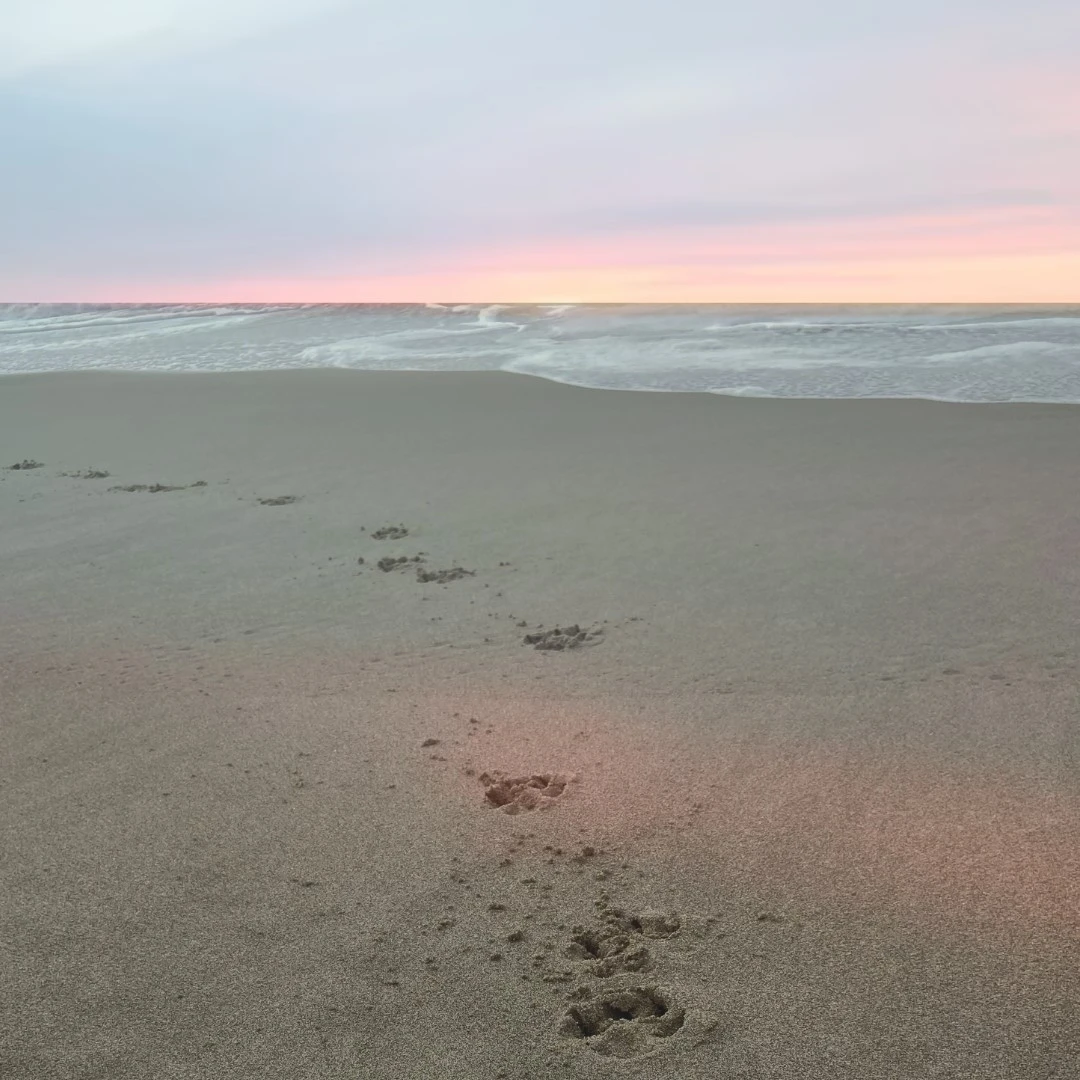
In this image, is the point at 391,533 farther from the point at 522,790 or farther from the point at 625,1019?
the point at 625,1019

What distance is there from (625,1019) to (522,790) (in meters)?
0.96

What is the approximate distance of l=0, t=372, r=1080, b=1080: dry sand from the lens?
6.44ft

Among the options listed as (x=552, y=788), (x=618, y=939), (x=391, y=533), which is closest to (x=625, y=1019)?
(x=618, y=939)

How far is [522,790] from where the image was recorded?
2887 millimetres

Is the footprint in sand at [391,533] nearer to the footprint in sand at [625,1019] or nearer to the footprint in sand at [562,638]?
the footprint in sand at [562,638]

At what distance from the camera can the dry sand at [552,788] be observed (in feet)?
6.44

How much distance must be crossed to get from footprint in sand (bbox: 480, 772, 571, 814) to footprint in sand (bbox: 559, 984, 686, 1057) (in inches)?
31.3

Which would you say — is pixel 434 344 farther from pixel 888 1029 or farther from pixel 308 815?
pixel 888 1029

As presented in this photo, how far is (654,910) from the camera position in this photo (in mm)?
2289

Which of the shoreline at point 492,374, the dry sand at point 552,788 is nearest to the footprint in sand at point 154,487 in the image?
the dry sand at point 552,788

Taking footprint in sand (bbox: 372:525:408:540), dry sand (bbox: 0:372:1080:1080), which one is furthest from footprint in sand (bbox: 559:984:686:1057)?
footprint in sand (bbox: 372:525:408:540)

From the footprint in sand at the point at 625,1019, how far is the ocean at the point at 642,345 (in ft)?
28.0

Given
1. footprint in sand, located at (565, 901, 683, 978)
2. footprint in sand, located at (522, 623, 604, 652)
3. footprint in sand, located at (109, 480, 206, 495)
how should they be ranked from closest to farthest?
footprint in sand, located at (565, 901, 683, 978), footprint in sand, located at (522, 623, 604, 652), footprint in sand, located at (109, 480, 206, 495)

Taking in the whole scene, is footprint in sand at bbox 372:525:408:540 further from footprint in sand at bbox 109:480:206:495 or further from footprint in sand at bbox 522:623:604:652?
footprint in sand at bbox 109:480:206:495
